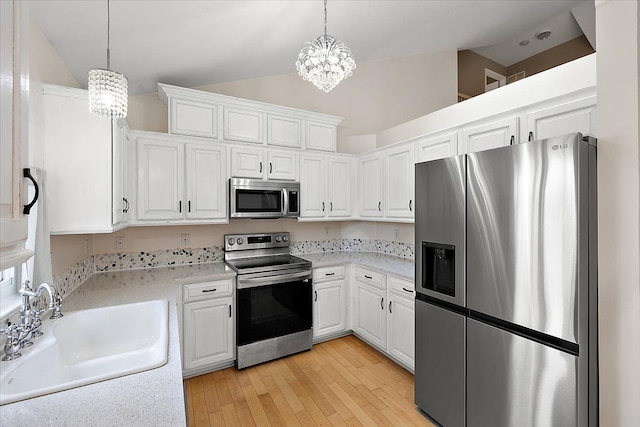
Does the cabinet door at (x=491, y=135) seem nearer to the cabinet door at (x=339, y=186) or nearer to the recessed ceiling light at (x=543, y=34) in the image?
the cabinet door at (x=339, y=186)

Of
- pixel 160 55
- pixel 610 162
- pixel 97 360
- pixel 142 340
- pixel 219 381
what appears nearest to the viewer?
pixel 610 162

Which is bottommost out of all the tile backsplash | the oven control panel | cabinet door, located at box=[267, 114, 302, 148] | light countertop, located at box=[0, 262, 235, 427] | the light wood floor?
the light wood floor

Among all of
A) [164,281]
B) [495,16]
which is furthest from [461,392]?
[495,16]

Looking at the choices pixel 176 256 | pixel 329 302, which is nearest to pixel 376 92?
pixel 329 302

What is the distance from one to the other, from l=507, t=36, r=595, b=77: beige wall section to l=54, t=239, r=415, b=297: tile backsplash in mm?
3483

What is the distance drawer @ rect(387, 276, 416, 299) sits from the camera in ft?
8.23

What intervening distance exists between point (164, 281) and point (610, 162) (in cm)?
294

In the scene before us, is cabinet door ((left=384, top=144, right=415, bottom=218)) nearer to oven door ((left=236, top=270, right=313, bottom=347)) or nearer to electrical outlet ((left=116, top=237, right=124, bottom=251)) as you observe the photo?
oven door ((left=236, top=270, right=313, bottom=347))

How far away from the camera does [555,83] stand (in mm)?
1997

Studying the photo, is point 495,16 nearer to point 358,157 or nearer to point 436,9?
point 436,9

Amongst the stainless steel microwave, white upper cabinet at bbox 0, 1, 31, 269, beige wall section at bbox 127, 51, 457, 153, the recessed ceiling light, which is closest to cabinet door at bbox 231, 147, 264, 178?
the stainless steel microwave

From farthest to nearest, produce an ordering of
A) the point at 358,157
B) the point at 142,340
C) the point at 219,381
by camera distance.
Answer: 1. the point at 358,157
2. the point at 219,381
3. the point at 142,340

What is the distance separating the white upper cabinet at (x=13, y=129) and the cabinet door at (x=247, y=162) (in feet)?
7.32

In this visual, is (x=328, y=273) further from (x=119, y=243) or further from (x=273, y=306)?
(x=119, y=243)
